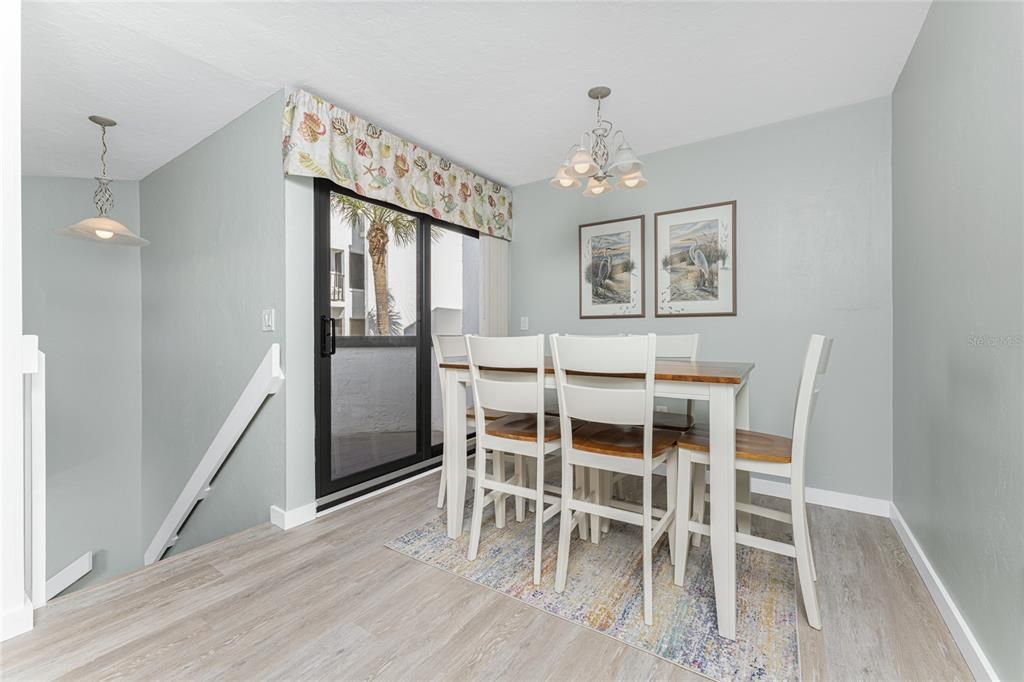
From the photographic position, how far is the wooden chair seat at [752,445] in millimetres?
1477

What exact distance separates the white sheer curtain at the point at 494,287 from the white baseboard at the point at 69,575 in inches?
139

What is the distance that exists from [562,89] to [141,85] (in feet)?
7.24

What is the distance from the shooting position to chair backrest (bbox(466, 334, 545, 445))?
175cm

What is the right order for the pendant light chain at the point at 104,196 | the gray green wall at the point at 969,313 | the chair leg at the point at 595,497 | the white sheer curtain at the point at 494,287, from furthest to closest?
the white sheer curtain at the point at 494,287 < the pendant light chain at the point at 104,196 < the chair leg at the point at 595,497 < the gray green wall at the point at 969,313

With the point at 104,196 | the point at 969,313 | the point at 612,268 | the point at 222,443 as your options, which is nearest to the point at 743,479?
the point at 969,313

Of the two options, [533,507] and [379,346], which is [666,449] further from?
[379,346]

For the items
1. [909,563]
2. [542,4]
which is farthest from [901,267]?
[542,4]

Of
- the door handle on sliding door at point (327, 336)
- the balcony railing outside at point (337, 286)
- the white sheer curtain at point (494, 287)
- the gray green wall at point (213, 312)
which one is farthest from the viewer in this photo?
the white sheer curtain at point (494, 287)

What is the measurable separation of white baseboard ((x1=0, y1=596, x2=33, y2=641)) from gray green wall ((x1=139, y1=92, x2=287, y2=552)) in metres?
0.94

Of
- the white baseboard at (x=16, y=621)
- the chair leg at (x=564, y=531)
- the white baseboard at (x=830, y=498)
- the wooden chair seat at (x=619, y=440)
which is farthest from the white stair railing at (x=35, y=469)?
the white baseboard at (x=830, y=498)

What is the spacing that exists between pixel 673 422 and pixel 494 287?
2091 mm

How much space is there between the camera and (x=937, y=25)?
167 centimetres

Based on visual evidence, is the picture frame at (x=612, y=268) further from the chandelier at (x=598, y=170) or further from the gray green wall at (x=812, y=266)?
the chandelier at (x=598, y=170)

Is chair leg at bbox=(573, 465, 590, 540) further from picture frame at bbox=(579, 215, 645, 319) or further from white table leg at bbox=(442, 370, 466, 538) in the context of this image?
picture frame at bbox=(579, 215, 645, 319)
